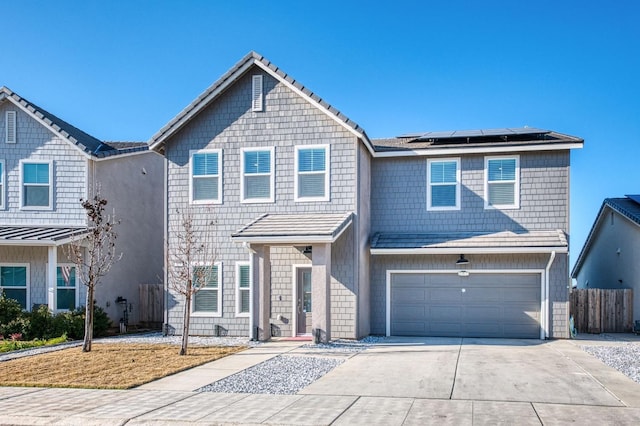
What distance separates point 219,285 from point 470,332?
25.0 feet

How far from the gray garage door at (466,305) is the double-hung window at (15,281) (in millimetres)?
11567

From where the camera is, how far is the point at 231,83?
18594 millimetres

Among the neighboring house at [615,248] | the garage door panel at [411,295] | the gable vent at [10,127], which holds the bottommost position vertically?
the garage door panel at [411,295]

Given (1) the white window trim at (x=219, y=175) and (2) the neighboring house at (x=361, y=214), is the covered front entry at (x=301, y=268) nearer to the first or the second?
(2) the neighboring house at (x=361, y=214)

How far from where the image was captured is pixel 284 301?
18172mm

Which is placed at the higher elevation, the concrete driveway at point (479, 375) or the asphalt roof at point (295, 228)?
the asphalt roof at point (295, 228)

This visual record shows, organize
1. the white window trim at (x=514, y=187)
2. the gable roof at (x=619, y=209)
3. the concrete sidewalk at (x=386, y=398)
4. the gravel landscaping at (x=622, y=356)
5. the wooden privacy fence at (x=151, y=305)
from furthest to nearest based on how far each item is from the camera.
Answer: the wooden privacy fence at (x=151, y=305)
the gable roof at (x=619, y=209)
the white window trim at (x=514, y=187)
the gravel landscaping at (x=622, y=356)
the concrete sidewalk at (x=386, y=398)

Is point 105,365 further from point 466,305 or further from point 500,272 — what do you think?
point 500,272

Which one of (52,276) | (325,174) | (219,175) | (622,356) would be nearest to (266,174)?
(219,175)

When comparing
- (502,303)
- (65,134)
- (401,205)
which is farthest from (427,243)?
(65,134)

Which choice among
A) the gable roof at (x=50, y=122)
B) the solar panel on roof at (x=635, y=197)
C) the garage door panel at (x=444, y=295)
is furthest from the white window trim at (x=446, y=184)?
the gable roof at (x=50, y=122)

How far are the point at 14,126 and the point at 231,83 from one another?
7.37 m

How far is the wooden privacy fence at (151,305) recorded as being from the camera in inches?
855

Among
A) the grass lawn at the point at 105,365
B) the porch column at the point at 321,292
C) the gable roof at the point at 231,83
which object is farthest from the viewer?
the gable roof at the point at 231,83
